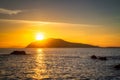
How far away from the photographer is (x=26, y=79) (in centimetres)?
5019

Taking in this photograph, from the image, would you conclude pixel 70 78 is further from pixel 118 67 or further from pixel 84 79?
pixel 118 67

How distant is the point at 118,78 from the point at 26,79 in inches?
879

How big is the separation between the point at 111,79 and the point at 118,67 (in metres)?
26.3

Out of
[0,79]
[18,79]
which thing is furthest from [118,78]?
[0,79]

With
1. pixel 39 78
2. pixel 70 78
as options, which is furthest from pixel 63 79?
pixel 39 78

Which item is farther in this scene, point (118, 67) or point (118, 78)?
point (118, 67)

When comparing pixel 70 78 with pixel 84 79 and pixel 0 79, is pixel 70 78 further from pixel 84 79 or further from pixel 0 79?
pixel 0 79

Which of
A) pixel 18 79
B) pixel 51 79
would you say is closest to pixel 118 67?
pixel 51 79

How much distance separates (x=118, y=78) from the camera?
52.1m

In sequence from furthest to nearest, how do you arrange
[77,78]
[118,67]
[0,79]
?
[118,67], [77,78], [0,79]

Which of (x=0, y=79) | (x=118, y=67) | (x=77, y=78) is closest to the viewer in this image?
(x=0, y=79)

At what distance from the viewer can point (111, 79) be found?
50.9 m

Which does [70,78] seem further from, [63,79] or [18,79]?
[18,79]

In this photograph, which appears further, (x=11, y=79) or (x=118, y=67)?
(x=118, y=67)
